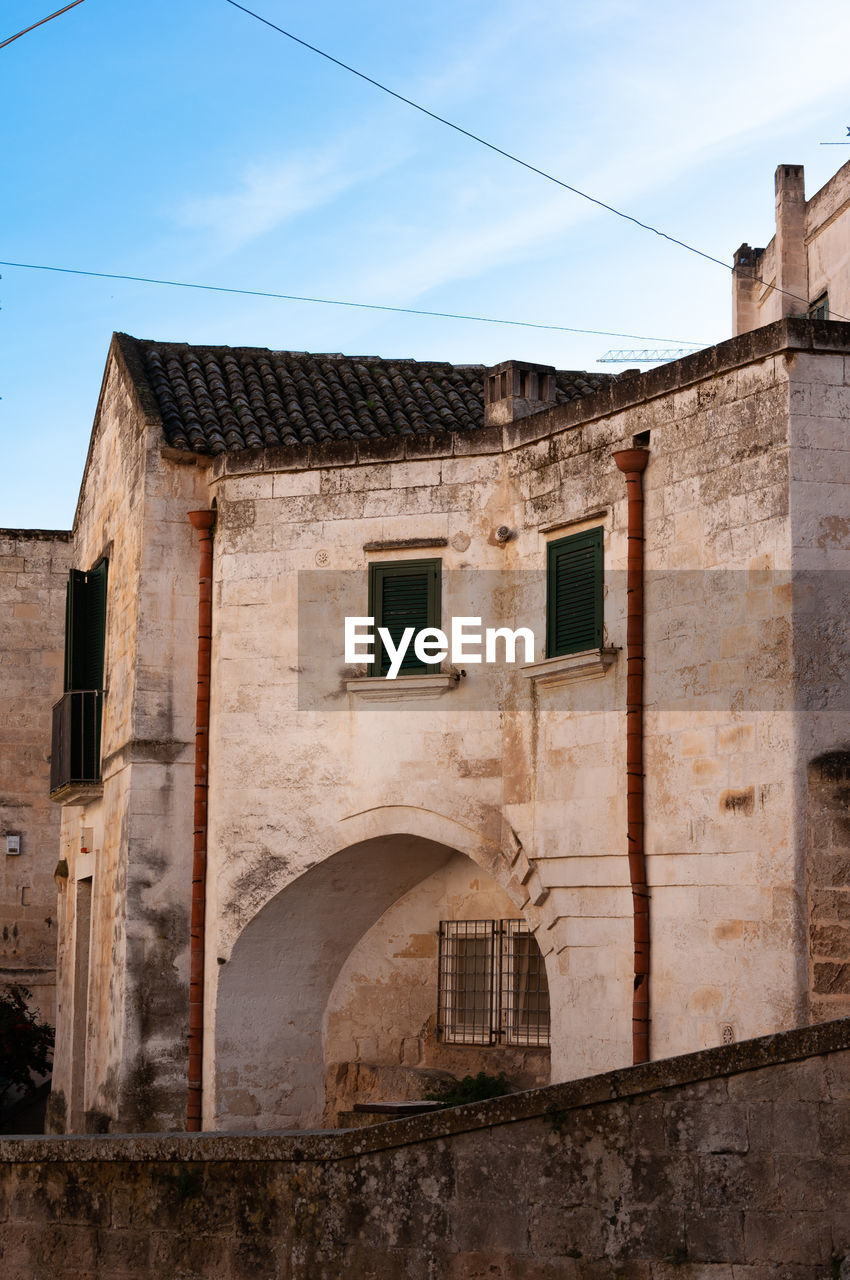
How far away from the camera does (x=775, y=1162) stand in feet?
25.2

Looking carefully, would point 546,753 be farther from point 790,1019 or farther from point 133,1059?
point 133,1059

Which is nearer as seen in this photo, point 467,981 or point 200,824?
point 200,824

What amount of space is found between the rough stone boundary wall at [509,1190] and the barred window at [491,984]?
5.92 metres

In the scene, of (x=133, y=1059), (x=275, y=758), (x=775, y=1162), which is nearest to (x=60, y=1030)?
(x=133, y=1059)

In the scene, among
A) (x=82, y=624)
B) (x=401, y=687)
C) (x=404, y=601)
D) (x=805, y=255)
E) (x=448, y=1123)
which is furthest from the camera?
(x=805, y=255)

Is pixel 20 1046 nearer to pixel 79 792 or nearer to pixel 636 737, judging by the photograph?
pixel 79 792

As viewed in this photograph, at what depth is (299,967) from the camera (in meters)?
15.2

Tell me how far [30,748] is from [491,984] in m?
9.37

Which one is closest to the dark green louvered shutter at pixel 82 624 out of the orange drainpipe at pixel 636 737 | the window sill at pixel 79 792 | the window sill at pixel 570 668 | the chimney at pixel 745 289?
the window sill at pixel 79 792

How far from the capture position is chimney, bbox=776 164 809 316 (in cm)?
2769

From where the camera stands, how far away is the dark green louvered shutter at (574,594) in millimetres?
13000

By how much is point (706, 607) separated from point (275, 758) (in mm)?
4371

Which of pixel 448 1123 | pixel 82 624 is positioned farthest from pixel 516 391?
pixel 448 1123

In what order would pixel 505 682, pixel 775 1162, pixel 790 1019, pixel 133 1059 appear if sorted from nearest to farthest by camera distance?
1. pixel 775 1162
2. pixel 790 1019
3. pixel 505 682
4. pixel 133 1059
